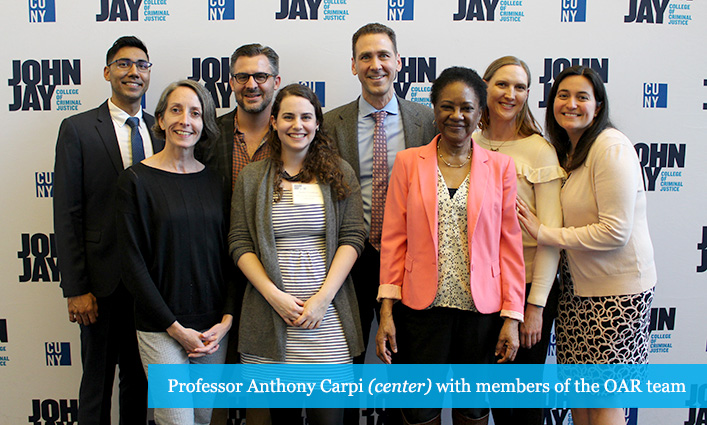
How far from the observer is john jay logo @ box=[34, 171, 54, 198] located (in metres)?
2.67

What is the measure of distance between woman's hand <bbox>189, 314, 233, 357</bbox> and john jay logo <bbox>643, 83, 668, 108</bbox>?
2635 mm

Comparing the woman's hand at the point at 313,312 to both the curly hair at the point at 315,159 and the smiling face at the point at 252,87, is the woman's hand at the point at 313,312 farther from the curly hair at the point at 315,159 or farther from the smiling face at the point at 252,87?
the smiling face at the point at 252,87

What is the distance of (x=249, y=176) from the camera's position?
6.25ft

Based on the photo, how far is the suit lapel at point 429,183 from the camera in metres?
1.70

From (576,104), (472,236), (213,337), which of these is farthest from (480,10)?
(213,337)

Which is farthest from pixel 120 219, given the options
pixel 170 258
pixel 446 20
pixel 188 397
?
pixel 446 20

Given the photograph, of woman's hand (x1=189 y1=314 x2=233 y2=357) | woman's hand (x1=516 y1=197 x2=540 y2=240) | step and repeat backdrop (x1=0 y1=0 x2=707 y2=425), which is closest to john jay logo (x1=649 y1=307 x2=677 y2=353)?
step and repeat backdrop (x1=0 y1=0 x2=707 y2=425)

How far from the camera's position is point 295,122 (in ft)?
6.07

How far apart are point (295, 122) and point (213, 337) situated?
3.06 feet

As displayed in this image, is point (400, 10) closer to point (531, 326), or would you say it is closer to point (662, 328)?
point (531, 326)

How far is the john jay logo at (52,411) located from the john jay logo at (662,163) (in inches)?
147

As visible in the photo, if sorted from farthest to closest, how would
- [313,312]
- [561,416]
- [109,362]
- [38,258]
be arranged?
1. [561,416]
2. [38,258]
3. [109,362]
4. [313,312]

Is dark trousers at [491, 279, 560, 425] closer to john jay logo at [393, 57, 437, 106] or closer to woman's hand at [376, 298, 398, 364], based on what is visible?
woman's hand at [376, 298, 398, 364]
